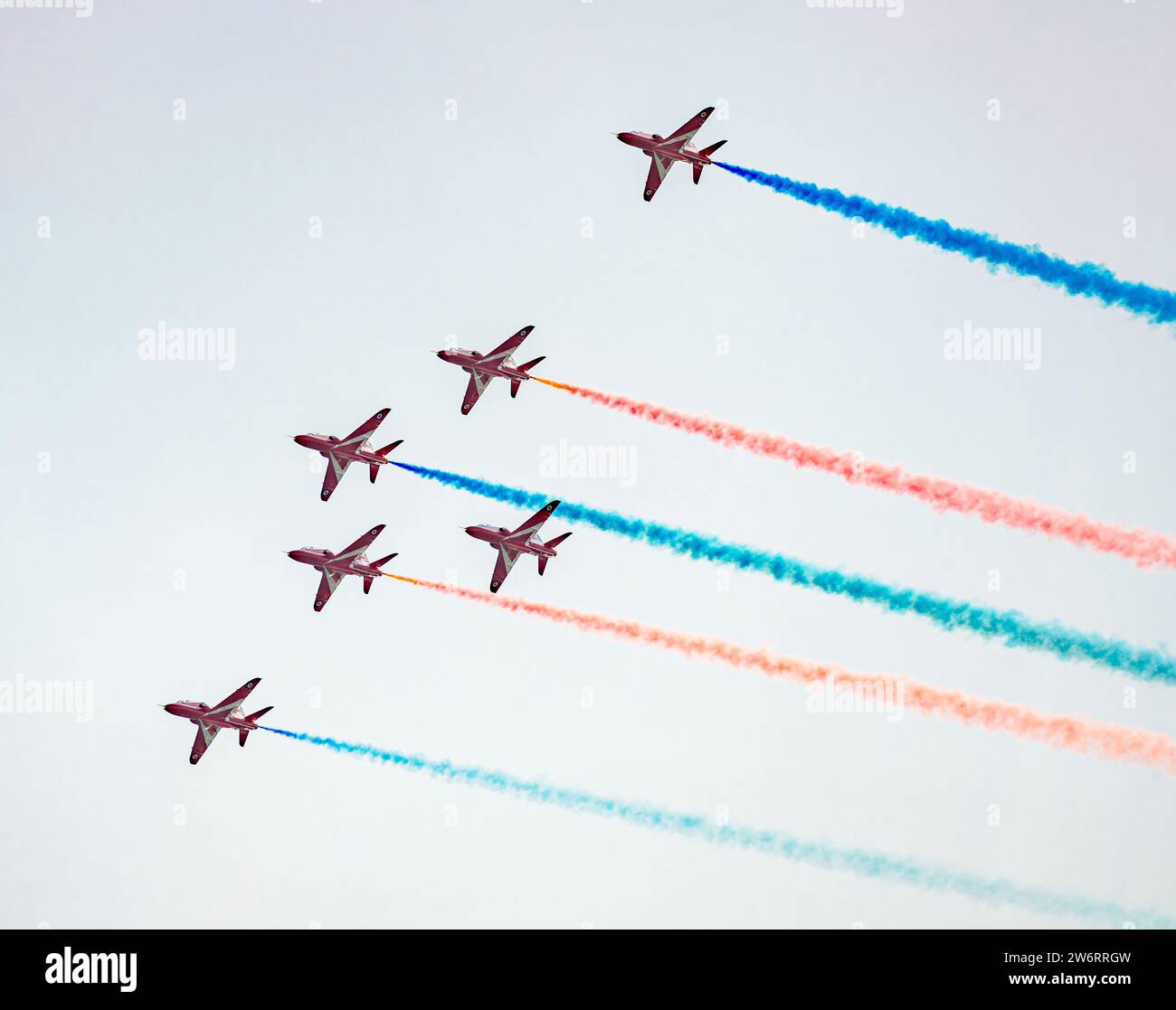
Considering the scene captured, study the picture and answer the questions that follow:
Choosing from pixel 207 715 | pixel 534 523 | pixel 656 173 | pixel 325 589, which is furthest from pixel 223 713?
pixel 656 173

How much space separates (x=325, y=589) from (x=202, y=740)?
10.2 m

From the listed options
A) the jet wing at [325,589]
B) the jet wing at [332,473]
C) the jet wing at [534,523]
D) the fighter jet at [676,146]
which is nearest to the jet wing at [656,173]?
the fighter jet at [676,146]

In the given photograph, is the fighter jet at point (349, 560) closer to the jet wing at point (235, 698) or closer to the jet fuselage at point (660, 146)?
the jet wing at point (235, 698)

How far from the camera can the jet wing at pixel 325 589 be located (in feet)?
253

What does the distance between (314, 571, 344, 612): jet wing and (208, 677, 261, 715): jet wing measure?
15.2 ft

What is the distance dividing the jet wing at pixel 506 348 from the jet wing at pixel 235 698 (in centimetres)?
1984

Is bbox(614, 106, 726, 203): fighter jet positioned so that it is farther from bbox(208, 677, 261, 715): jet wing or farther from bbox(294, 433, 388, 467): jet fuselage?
bbox(208, 677, 261, 715): jet wing

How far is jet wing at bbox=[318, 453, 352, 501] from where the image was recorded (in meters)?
74.5

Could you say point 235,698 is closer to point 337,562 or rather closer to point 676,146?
point 337,562

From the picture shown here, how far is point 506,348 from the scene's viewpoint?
71.9 m
